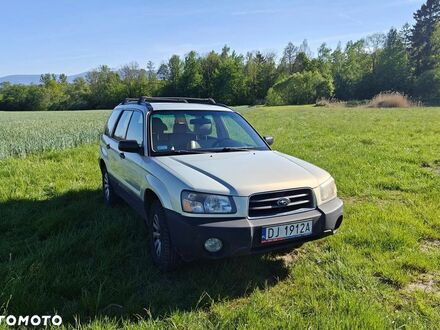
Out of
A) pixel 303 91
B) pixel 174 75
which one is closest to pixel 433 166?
pixel 303 91

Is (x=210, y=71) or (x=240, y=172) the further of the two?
(x=210, y=71)

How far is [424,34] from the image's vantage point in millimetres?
67688

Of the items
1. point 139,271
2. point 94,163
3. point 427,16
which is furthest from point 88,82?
point 139,271

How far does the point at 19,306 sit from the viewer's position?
2.88m

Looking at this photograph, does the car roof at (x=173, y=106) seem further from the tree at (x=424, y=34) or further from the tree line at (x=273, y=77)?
the tree at (x=424, y=34)

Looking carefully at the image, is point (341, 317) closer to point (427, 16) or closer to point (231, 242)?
point (231, 242)

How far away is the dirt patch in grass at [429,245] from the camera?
3.98m

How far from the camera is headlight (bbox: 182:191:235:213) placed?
10.1 ft

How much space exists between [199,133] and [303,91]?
6157cm

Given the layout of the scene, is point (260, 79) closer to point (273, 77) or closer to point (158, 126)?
point (273, 77)

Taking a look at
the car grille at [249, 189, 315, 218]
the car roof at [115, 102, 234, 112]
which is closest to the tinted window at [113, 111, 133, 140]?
the car roof at [115, 102, 234, 112]

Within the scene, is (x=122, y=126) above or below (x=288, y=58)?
below

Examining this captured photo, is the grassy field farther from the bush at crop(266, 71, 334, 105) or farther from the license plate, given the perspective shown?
the bush at crop(266, 71, 334, 105)

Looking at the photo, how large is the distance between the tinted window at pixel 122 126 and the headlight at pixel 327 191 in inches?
117
